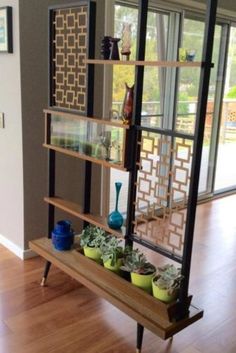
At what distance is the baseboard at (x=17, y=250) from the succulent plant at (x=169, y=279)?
132cm

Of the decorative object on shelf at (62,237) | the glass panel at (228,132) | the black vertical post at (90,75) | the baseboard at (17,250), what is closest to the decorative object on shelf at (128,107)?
the black vertical post at (90,75)

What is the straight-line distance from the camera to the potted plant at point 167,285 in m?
1.93

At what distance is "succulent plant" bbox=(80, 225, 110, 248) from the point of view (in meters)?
2.37

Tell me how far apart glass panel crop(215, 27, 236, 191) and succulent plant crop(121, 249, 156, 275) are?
3030 mm

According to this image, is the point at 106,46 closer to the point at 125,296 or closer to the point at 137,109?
the point at 137,109

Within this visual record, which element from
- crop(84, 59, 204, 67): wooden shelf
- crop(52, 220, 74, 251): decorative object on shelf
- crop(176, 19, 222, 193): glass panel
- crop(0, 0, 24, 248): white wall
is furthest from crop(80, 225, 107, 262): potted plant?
crop(176, 19, 222, 193): glass panel

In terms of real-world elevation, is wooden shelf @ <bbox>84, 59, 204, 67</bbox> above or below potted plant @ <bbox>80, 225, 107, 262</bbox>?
above

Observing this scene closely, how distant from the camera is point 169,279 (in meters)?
→ 1.96

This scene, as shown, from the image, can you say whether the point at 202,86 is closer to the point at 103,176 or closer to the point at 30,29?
the point at 30,29

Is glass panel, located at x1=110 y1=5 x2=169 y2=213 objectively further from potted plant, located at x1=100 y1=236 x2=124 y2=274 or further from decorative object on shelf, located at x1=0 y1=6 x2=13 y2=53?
potted plant, located at x1=100 y1=236 x2=124 y2=274

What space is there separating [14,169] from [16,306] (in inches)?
39.4

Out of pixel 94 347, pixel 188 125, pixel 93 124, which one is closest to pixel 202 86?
pixel 93 124

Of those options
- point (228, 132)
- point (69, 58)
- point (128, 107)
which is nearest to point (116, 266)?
point (128, 107)

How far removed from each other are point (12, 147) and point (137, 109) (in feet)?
4.06
